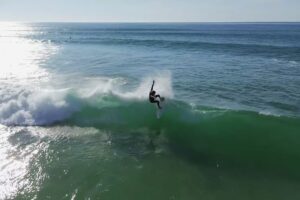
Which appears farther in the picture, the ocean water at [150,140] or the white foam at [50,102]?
the white foam at [50,102]

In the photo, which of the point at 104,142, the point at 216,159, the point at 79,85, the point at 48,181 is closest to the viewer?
the point at 48,181

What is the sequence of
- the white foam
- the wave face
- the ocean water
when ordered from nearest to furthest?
the ocean water, the wave face, the white foam

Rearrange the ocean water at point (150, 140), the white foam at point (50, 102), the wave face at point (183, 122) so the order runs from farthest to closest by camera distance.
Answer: the white foam at point (50, 102) < the wave face at point (183, 122) < the ocean water at point (150, 140)

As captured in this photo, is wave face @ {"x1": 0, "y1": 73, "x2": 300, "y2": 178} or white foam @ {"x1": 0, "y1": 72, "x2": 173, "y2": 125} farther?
white foam @ {"x1": 0, "y1": 72, "x2": 173, "y2": 125}

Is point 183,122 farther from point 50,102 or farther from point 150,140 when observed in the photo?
point 50,102

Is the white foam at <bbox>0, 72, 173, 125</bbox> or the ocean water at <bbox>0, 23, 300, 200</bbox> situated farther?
the white foam at <bbox>0, 72, 173, 125</bbox>

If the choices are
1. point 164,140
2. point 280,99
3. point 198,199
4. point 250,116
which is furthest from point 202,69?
point 198,199

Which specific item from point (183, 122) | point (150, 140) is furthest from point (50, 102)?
point (183, 122)

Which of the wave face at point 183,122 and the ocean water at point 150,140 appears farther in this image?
the wave face at point 183,122

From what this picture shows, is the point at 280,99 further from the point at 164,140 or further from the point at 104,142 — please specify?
the point at 104,142

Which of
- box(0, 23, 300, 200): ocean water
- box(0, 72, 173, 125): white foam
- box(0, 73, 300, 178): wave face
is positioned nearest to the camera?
box(0, 23, 300, 200): ocean water

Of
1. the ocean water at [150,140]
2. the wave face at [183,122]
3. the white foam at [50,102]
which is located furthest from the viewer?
the white foam at [50,102]
